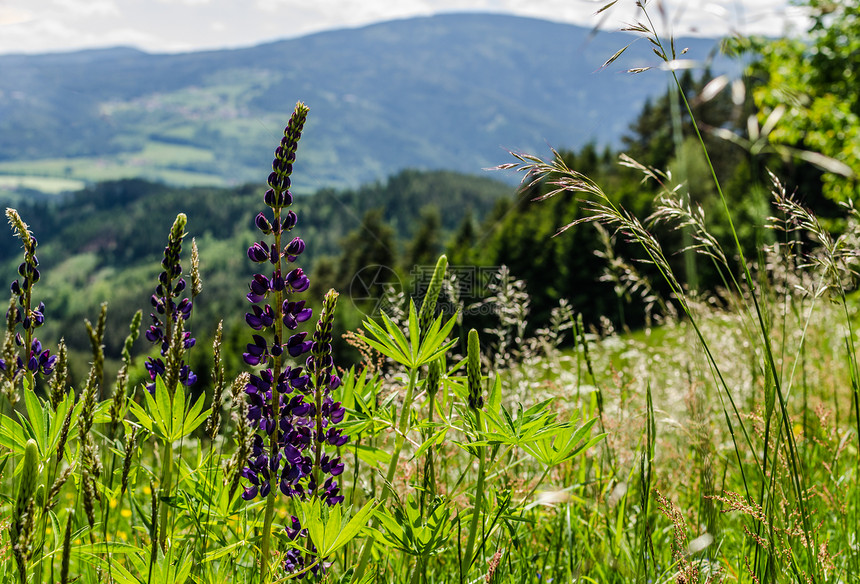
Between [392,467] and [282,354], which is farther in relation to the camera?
[392,467]

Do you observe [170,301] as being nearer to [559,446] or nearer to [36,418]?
[36,418]

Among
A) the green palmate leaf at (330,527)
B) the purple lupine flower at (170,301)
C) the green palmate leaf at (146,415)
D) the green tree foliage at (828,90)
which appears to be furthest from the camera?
the green tree foliage at (828,90)

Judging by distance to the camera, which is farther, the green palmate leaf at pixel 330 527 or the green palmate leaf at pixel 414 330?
the green palmate leaf at pixel 414 330

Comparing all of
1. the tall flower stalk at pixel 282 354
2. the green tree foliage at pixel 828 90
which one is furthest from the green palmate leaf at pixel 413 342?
the green tree foliage at pixel 828 90

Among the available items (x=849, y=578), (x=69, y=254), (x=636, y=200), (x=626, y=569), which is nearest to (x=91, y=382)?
(x=626, y=569)

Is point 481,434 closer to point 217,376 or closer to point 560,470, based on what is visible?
point 217,376

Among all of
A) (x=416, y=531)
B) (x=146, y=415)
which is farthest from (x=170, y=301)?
(x=416, y=531)

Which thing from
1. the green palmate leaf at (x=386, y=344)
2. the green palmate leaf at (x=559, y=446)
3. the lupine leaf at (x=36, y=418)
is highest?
the green palmate leaf at (x=386, y=344)

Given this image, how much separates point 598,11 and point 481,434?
3.82ft

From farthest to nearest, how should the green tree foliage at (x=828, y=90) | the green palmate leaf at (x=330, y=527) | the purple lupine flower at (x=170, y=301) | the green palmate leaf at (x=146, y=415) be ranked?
1. the green tree foliage at (x=828, y=90)
2. the purple lupine flower at (x=170, y=301)
3. the green palmate leaf at (x=146, y=415)
4. the green palmate leaf at (x=330, y=527)

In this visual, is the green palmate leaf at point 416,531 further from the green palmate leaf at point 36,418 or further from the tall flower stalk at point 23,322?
the tall flower stalk at point 23,322

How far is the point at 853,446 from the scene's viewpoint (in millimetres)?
3539

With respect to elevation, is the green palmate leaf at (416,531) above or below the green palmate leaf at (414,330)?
below

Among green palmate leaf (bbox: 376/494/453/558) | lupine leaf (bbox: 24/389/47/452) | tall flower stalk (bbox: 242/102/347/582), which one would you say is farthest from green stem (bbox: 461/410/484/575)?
lupine leaf (bbox: 24/389/47/452)
